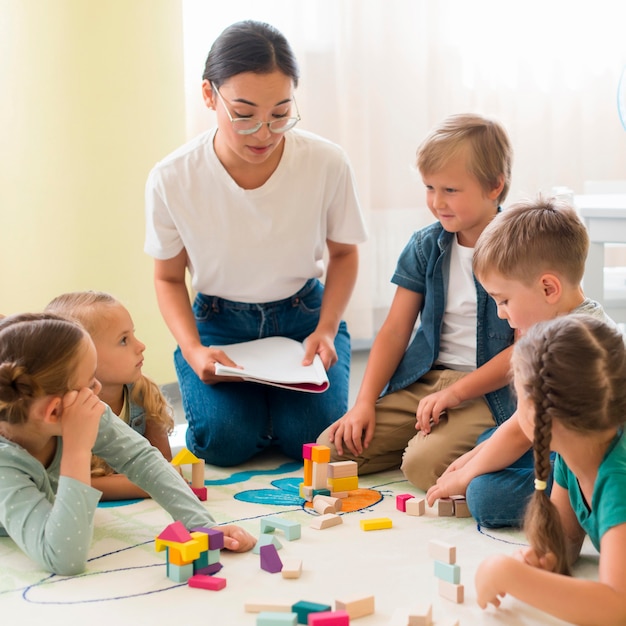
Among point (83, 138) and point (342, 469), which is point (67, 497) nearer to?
point (342, 469)

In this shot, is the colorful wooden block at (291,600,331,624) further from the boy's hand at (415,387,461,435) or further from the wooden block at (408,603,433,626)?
the boy's hand at (415,387,461,435)

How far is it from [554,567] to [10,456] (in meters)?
0.79

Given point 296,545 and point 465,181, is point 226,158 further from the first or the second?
point 296,545

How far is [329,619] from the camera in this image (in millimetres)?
1048

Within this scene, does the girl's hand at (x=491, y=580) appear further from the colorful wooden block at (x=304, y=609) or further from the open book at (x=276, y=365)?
the open book at (x=276, y=365)

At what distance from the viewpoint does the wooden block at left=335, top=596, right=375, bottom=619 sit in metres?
1.11

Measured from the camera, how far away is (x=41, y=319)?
1.32 meters

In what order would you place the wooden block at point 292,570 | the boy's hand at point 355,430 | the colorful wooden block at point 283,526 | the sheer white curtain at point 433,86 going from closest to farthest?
1. the wooden block at point 292,570
2. the colorful wooden block at point 283,526
3. the boy's hand at point 355,430
4. the sheer white curtain at point 433,86

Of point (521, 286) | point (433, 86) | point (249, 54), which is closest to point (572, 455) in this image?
point (521, 286)

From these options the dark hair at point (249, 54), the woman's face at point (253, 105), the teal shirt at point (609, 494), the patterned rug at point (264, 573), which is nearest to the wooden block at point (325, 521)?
the patterned rug at point (264, 573)

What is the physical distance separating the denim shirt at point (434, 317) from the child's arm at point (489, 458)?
18 centimetres

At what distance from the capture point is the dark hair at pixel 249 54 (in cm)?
168

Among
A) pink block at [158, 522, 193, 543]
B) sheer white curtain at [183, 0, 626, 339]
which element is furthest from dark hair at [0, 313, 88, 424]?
sheer white curtain at [183, 0, 626, 339]

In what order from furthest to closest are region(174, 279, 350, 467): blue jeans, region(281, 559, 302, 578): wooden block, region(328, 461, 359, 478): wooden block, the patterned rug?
region(174, 279, 350, 467): blue jeans
region(328, 461, 359, 478): wooden block
region(281, 559, 302, 578): wooden block
the patterned rug
